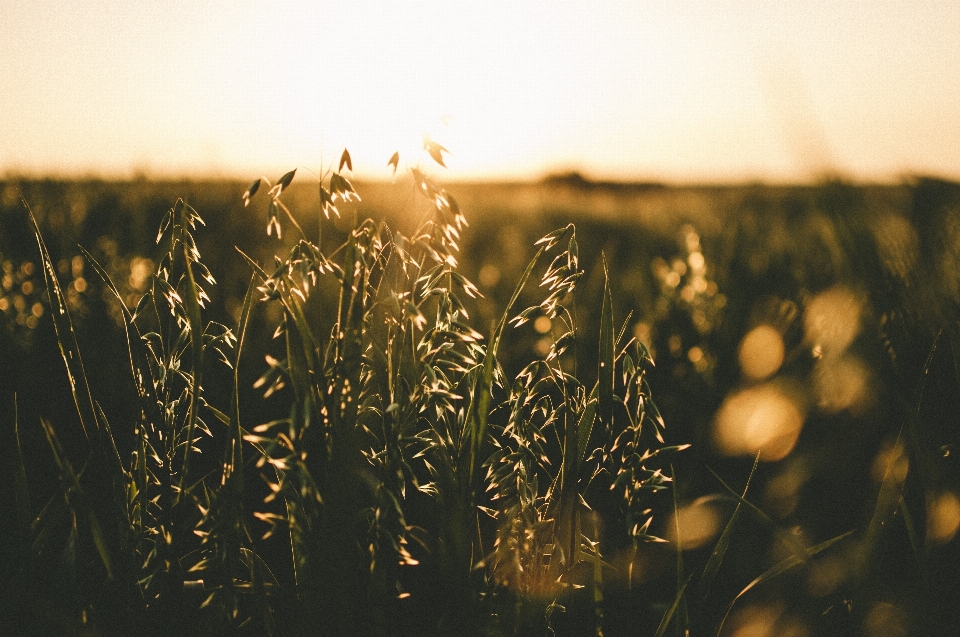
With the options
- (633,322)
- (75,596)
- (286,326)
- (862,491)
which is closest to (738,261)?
(633,322)

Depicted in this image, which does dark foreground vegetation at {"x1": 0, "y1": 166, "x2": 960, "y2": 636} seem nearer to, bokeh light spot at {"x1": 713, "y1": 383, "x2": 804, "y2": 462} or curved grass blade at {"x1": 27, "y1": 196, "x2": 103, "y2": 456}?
curved grass blade at {"x1": 27, "y1": 196, "x2": 103, "y2": 456}

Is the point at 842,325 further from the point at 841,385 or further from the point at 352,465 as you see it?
the point at 352,465

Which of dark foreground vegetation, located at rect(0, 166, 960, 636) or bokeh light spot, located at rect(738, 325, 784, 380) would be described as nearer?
dark foreground vegetation, located at rect(0, 166, 960, 636)

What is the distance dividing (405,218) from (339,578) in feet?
1.58

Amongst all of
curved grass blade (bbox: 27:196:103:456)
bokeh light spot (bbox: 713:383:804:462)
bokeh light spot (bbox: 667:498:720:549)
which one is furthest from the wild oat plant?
bokeh light spot (bbox: 713:383:804:462)

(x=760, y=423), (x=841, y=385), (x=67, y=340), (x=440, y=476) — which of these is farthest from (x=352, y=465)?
(x=760, y=423)

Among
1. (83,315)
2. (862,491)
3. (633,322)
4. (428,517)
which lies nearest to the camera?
(428,517)

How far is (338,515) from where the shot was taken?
2.66 feet

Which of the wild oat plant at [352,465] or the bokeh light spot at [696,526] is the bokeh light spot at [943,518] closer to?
the wild oat plant at [352,465]

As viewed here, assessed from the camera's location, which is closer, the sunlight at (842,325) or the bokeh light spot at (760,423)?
the sunlight at (842,325)

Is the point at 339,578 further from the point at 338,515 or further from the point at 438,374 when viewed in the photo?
the point at 438,374

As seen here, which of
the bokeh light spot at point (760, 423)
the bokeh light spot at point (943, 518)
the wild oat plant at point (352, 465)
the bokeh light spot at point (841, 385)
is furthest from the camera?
the bokeh light spot at point (760, 423)

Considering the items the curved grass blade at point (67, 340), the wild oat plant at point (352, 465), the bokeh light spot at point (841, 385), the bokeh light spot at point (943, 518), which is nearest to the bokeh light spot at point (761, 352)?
the bokeh light spot at point (841, 385)

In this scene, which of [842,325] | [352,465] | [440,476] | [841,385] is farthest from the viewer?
[841,385]
